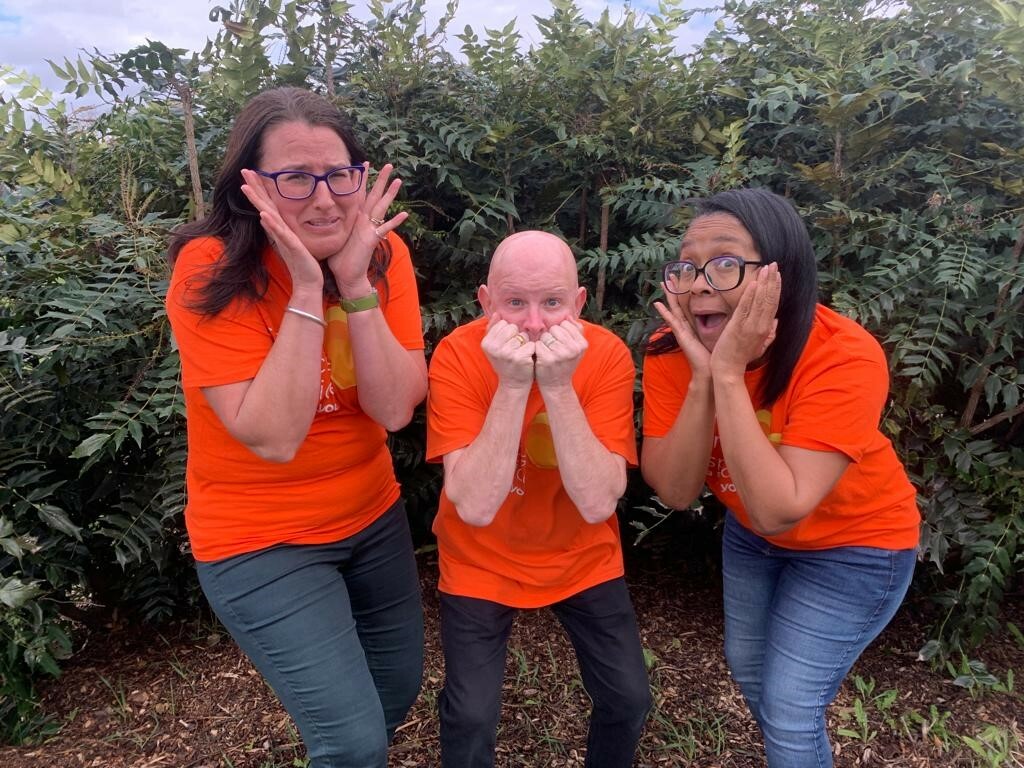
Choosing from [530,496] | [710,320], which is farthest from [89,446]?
[710,320]

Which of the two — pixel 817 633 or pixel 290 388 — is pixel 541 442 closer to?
pixel 290 388

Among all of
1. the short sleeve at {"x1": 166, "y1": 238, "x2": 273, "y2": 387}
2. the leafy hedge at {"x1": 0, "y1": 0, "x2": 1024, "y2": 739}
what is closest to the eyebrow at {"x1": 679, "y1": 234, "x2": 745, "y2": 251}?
the leafy hedge at {"x1": 0, "y1": 0, "x2": 1024, "y2": 739}

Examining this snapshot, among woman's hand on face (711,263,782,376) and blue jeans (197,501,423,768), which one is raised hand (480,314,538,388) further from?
blue jeans (197,501,423,768)

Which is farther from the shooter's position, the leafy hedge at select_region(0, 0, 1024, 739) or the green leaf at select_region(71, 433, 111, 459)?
the leafy hedge at select_region(0, 0, 1024, 739)

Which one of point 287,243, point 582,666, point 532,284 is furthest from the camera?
point 582,666

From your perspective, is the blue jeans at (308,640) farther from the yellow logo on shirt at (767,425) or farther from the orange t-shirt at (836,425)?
the yellow logo on shirt at (767,425)

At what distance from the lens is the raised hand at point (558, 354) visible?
1.92m

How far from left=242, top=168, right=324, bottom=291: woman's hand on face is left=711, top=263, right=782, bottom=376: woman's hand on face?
1.07m

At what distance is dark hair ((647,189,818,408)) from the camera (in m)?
2.02

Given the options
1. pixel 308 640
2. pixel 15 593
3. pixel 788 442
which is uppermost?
pixel 788 442

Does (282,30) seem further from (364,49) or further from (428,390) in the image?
(428,390)

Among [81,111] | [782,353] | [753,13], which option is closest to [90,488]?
[81,111]

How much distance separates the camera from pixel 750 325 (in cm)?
185

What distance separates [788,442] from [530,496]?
0.76 metres
